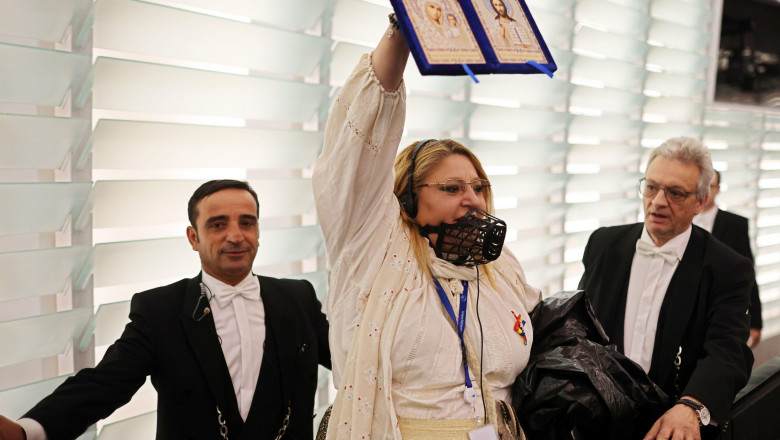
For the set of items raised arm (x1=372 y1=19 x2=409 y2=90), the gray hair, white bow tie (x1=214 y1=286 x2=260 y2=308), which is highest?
raised arm (x1=372 y1=19 x2=409 y2=90)

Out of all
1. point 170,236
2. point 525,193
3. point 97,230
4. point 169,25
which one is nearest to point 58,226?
Answer: point 97,230

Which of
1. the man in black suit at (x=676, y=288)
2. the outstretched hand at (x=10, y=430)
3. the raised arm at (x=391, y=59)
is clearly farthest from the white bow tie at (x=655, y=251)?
the outstretched hand at (x=10, y=430)

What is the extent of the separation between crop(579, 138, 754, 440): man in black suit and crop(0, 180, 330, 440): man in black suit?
4.23ft

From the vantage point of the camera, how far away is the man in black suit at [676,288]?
2525 millimetres

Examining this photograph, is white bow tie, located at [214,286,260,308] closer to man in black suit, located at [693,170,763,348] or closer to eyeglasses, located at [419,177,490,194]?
eyeglasses, located at [419,177,490,194]

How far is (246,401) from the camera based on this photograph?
1.90 meters

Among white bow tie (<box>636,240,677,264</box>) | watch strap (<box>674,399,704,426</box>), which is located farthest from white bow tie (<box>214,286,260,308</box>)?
white bow tie (<box>636,240,677,264</box>)

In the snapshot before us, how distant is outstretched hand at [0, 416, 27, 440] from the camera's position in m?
1.52

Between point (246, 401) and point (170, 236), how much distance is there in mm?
595

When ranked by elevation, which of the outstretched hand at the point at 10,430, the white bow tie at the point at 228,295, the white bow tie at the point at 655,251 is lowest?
the outstretched hand at the point at 10,430

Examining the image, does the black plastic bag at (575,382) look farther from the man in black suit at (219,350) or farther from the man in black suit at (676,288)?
the man in black suit at (219,350)

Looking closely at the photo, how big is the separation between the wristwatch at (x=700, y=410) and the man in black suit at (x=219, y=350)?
3.86 ft

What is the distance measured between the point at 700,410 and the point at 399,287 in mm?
1121

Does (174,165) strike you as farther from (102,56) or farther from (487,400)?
(487,400)
